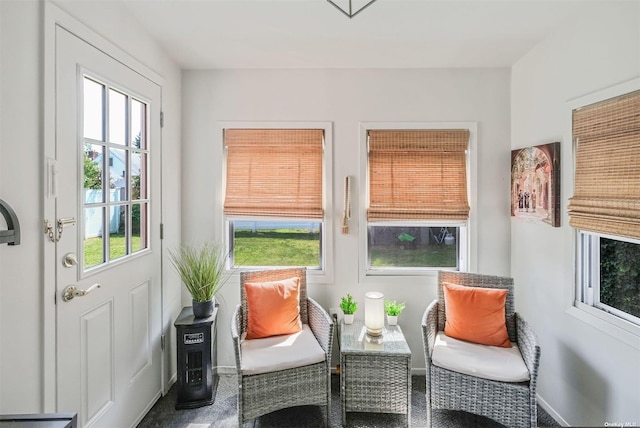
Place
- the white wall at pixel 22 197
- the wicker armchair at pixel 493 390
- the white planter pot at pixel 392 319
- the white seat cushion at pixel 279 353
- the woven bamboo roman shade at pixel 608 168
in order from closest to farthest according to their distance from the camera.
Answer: the white wall at pixel 22 197 < the woven bamboo roman shade at pixel 608 168 < the wicker armchair at pixel 493 390 < the white seat cushion at pixel 279 353 < the white planter pot at pixel 392 319

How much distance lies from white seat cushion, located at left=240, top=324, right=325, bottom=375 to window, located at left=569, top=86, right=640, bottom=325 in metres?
1.70

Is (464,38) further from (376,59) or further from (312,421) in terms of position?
(312,421)

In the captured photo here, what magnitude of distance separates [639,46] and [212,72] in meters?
2.69

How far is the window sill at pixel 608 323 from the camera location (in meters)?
1.52

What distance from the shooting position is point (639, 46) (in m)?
1.47

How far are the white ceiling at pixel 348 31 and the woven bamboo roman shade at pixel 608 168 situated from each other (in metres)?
0.67

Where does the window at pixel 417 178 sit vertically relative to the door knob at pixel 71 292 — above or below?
above

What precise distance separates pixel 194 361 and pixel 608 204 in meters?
2.66

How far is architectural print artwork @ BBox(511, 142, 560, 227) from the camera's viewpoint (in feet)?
6.51

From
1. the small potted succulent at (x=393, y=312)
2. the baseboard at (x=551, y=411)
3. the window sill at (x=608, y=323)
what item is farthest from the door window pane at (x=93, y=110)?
the baseboard at (x=551, y=411)

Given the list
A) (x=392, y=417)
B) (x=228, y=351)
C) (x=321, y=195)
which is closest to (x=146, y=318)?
(x=228, y=351)

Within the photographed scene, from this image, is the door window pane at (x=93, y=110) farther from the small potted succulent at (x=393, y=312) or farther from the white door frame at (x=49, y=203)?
the small potted succulent at (x=393, y=312)

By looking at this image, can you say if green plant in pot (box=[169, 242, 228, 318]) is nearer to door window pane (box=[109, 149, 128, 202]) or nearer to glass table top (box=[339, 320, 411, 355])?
door window pane (box=[109, 149, 128, 202])

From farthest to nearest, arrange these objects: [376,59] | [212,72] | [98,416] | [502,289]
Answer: [212,72]
[376,59]
[502,289]
[98,416]
